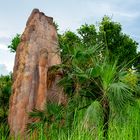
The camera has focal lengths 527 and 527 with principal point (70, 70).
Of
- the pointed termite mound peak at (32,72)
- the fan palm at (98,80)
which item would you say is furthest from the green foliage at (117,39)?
the fan palm at (98,80)

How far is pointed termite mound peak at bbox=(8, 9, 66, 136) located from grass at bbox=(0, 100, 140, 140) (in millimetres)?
1691

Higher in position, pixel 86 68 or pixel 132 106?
pixel 86 68

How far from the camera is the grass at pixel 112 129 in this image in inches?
309

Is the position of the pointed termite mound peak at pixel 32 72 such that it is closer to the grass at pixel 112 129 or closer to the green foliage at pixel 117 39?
the grass at pixel 112 129

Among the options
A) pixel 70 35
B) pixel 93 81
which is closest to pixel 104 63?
pixel 93 81

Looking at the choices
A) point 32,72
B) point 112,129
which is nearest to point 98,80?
point 112,129

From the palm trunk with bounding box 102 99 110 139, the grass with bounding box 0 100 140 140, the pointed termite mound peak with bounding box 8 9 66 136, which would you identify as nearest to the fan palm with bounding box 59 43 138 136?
the palm trunk with bounding box 102 99 110 139

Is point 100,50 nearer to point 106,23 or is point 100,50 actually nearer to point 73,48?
point 73,48

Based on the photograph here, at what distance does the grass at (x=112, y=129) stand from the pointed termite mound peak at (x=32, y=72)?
1.69 m

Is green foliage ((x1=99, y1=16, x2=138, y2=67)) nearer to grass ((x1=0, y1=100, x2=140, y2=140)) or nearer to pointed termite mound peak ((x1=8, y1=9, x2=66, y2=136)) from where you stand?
pointed termite mound peak ((x1=8, y1=9, x2=66, y2=136))

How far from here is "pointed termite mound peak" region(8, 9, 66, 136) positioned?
37.1 feet

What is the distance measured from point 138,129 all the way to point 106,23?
55.3 ft

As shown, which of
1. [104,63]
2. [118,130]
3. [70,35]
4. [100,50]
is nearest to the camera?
[118,130]

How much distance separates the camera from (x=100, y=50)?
32.7 feet
